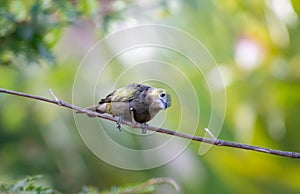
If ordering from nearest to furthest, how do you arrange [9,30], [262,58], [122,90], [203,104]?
[122,90]
[9,30]
[203,104]
[262,58]

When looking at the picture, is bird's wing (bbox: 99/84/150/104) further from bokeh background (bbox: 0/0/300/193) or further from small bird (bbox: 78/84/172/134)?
bokeh background (bbox: 0/0/300/193)

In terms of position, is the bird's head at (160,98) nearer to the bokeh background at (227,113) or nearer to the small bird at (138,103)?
the small bird at (138,103)

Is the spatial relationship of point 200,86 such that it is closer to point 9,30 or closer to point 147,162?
point 147,162

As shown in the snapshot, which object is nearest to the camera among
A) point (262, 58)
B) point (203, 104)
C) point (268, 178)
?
point (203, 104)

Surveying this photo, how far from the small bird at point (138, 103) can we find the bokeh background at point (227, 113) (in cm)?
174

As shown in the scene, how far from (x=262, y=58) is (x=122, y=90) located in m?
2.34

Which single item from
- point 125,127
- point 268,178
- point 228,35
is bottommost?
point 125,127

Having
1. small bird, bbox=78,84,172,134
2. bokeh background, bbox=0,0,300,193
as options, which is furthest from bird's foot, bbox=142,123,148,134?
bokeh background, bbox=0,0,300,193

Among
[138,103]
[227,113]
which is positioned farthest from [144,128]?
[227,113]

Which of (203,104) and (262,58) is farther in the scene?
(262,58)

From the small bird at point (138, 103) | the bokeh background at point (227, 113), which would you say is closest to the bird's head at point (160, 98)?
the small bird at point (138, 103)

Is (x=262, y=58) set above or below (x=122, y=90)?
above

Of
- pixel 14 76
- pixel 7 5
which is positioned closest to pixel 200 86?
pixel 14 76

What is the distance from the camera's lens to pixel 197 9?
3.20 meters
